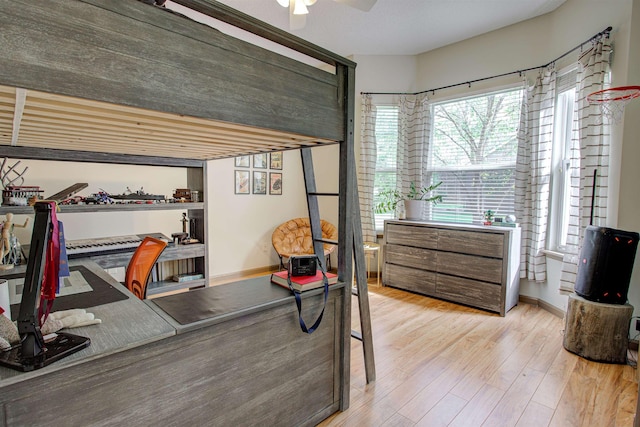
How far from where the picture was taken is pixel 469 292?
3553mm

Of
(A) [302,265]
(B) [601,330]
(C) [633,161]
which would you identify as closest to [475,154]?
(C) [633,161]

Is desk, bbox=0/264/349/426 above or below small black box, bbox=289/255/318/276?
below

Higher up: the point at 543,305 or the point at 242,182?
the point at 242,182

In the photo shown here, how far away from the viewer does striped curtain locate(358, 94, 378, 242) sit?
4418 mm

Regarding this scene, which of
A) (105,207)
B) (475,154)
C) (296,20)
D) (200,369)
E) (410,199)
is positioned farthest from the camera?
(410,199)

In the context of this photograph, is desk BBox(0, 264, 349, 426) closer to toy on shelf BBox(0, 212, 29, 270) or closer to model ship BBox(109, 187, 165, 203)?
toy on shelf BBox(0, 212, 29, 270)

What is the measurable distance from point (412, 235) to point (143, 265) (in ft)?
9.65

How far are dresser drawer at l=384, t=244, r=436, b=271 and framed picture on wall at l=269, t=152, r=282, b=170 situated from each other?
204cm

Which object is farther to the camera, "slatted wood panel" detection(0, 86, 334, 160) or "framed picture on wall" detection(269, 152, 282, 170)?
"framed picture on wall" detection(269, 152, 282, 170)

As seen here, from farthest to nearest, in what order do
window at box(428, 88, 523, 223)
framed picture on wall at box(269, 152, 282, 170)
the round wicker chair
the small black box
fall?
1. framed picture on wall at box(269, 152, 282, 170)
2. the round wicker chair
3. window at box(428, 88, 523, 223)
4. the small black box

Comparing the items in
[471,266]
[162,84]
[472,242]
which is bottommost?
[471,266]

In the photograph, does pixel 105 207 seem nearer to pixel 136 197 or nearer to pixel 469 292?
pixel 136 197

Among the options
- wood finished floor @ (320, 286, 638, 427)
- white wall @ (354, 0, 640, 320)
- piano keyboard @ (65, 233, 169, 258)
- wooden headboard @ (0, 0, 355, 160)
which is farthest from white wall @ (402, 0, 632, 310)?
piano keyboard @ (65, 233, 169, 258)

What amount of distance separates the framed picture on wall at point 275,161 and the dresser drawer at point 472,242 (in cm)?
254
